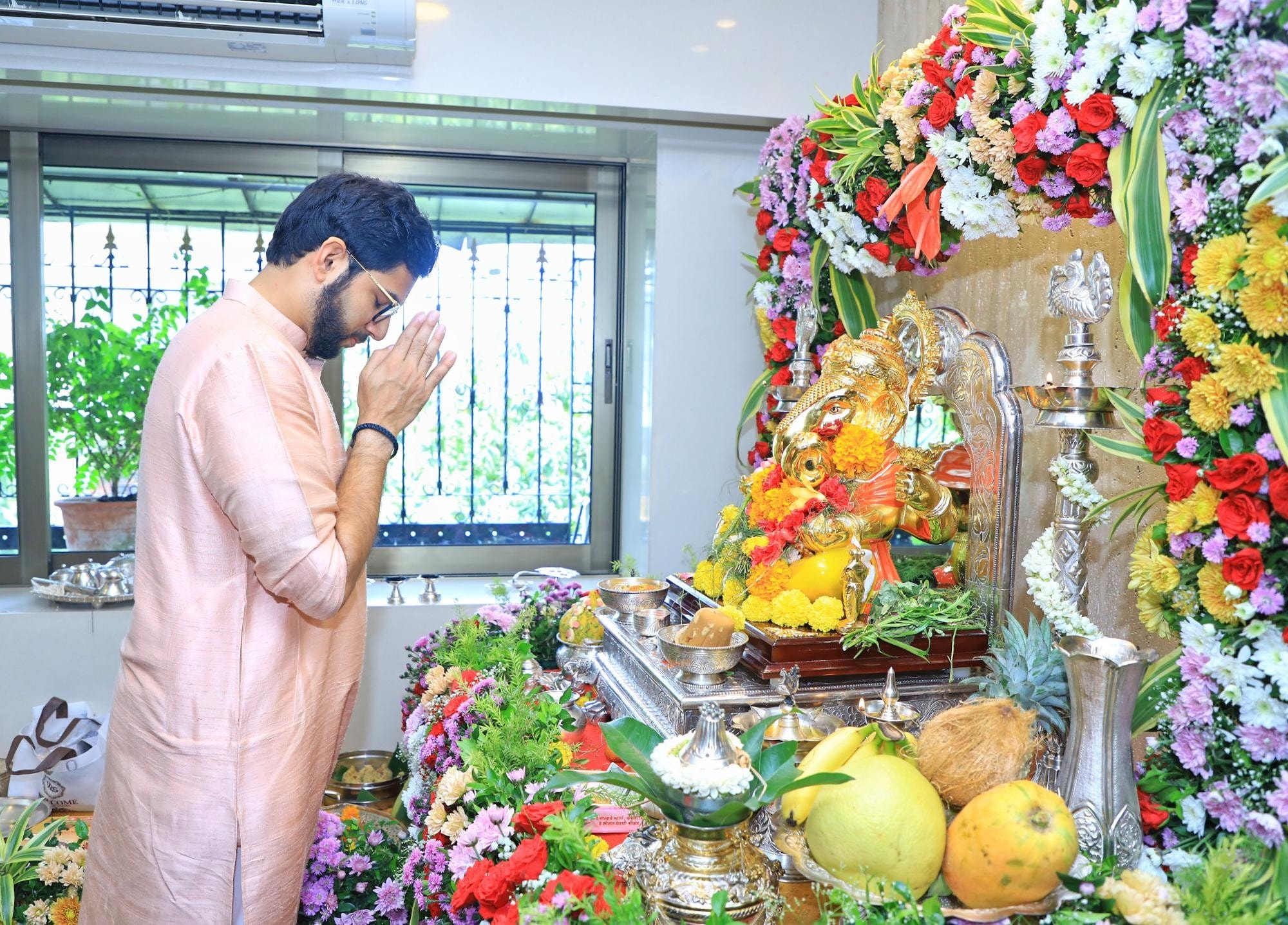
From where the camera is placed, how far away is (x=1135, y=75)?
1405mm

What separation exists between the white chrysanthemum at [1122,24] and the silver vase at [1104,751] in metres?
0.84

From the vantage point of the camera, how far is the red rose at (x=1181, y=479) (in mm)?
1285

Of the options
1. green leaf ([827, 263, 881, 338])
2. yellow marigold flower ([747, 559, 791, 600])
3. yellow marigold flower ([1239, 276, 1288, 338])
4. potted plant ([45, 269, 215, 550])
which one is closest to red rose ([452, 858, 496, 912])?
yellow marigold flower ([747, 559, 791, 600])

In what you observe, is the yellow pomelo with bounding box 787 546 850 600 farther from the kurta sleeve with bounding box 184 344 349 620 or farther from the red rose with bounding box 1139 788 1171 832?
the kurta sleeve with bounding box 184 344 349 620

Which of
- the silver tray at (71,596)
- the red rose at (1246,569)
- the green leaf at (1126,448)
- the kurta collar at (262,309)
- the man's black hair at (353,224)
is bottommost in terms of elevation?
the silver tray at (71,596)

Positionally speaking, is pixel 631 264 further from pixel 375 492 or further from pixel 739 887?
pixel 739 887

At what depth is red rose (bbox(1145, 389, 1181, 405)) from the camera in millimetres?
1336

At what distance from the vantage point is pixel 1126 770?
51.7 inches

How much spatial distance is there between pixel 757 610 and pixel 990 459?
57 centimetres

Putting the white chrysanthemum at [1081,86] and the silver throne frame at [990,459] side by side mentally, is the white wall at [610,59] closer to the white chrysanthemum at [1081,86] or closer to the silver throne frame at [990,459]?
the silver throne frame at [990,459]

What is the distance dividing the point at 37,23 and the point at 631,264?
6.35ft

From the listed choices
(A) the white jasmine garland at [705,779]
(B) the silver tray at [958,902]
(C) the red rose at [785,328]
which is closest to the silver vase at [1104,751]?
(B) the silver tray at [958,902]

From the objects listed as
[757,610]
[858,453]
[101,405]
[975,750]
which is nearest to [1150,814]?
[975,750]

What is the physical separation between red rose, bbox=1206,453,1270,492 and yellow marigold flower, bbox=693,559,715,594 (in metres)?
1.17
